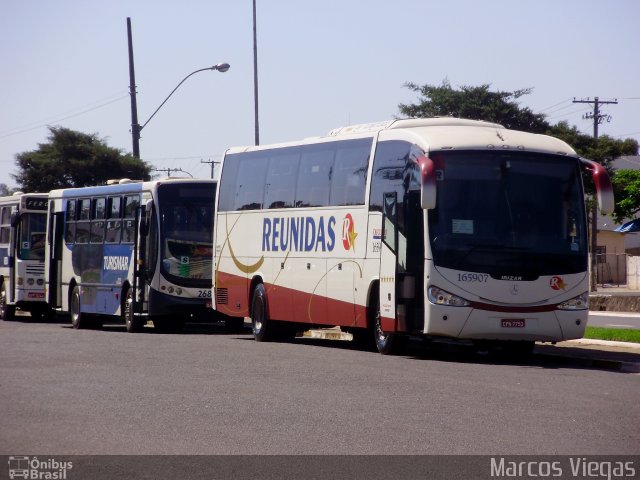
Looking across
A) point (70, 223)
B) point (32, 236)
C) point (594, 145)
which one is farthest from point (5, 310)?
point (594, 145)

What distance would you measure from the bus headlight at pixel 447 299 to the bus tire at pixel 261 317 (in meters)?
6.32

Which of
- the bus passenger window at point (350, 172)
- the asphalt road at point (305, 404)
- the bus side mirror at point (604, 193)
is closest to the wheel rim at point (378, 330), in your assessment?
the asphalt road at point (305, 404)

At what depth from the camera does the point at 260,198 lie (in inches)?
959

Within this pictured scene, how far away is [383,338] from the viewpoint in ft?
65.8

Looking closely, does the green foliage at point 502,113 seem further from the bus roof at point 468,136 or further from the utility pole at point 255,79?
the bus roof at point 468,136

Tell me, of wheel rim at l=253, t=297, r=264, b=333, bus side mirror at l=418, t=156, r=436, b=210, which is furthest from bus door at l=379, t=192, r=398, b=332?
wheel rim at l=253, t=297, r=264, b=333

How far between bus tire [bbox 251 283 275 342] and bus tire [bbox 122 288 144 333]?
4.20m

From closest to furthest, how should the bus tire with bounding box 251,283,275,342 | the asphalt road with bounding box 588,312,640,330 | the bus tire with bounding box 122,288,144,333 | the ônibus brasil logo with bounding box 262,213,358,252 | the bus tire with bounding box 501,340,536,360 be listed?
1. the bus tire with bounding box 501,340,536,360
2. the ônibus brasil logo with bounding box 262,213,358,252
3. the bus tire with bounding box 251,283,275,342
4. the bus tire with bounding box 122,288,144,333
5. the asphalt road with bounding box 588,312,640,330

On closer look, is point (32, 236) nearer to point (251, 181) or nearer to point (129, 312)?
point (129, 312)

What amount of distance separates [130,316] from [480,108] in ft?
129

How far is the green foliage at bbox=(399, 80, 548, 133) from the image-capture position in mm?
64000

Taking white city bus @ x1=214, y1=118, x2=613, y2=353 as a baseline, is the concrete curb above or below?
below

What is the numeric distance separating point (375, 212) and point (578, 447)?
10480mm

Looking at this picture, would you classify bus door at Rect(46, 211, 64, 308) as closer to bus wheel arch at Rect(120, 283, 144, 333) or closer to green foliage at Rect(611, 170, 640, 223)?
bus wheel arch at Rect(120, 283, 144, 333)
